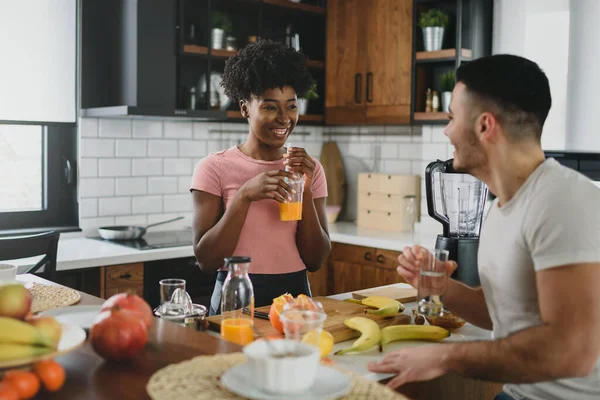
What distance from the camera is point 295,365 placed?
1.12m

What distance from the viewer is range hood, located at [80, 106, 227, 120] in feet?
12.6

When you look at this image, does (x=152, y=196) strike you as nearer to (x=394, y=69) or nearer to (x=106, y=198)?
(x=106, y=198)

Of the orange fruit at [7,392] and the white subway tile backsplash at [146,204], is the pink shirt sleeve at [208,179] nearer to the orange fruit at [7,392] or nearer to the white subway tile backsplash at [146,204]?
the orange fruit at [7,392]

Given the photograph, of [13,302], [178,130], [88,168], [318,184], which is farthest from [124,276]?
[13,302]

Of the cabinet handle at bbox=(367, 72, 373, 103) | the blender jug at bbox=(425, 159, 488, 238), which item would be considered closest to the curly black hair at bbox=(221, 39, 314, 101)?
the blender jug at bbox=(425, 159, 488, 238)

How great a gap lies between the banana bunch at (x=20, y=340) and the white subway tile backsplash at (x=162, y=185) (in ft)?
10.8

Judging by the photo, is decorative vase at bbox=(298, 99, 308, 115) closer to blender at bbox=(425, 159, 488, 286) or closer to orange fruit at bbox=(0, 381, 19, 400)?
blender at bbox=(425, 159, 488, 286)

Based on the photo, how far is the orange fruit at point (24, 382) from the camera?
1.13m

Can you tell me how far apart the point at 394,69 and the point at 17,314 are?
3670mm

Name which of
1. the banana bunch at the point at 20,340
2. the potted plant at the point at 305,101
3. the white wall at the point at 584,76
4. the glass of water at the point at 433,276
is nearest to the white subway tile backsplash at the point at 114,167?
the potted plant at the point at 305,101

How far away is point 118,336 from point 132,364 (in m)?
0.06

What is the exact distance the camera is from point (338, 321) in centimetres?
199

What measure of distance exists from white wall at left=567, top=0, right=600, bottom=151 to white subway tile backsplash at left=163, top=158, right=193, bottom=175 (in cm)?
239

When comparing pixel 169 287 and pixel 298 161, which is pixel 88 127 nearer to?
pixel 298 161
